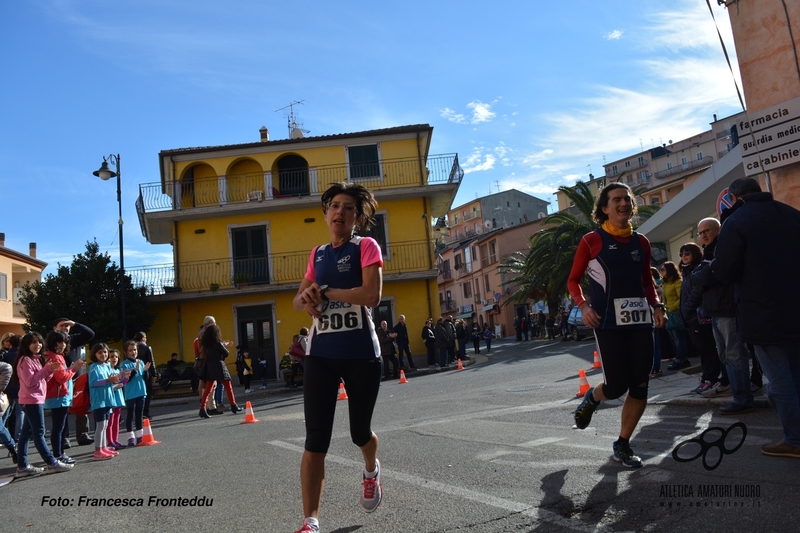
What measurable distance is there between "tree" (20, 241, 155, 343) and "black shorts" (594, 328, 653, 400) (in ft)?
76.8

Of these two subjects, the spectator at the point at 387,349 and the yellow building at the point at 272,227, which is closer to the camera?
the spectator at the point at 387,349

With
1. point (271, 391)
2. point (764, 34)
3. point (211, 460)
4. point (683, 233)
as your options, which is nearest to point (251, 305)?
point (271, 391)

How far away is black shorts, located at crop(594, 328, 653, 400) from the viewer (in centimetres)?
484

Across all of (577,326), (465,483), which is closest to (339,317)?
(465,483)

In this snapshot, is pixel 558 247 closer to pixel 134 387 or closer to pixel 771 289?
pixel 134 387

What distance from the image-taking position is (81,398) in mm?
10609

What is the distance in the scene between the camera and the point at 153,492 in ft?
18.7

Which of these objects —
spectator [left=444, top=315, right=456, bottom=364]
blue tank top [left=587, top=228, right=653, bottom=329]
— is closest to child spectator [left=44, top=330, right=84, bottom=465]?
blue tank top [left=587, top=228, right=653, bottom=329]

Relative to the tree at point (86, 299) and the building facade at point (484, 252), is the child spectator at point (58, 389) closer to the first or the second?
the tree at point (86, 299)

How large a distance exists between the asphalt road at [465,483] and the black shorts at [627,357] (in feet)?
1.90

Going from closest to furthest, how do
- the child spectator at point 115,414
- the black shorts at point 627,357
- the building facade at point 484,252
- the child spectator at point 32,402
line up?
the black shorts at point 627,357
the child spectator at point 32,402
the child spectator at point 115,414
the building facade at point 484,252

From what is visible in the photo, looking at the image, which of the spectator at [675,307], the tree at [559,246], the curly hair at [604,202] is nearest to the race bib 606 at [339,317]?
the curly hair at [604,202]

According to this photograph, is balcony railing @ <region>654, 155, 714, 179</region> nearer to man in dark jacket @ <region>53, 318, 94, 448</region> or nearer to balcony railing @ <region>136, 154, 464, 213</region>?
balcony railing @ <region>136, 154, 464, 213</region>

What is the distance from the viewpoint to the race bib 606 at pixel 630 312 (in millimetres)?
4836
